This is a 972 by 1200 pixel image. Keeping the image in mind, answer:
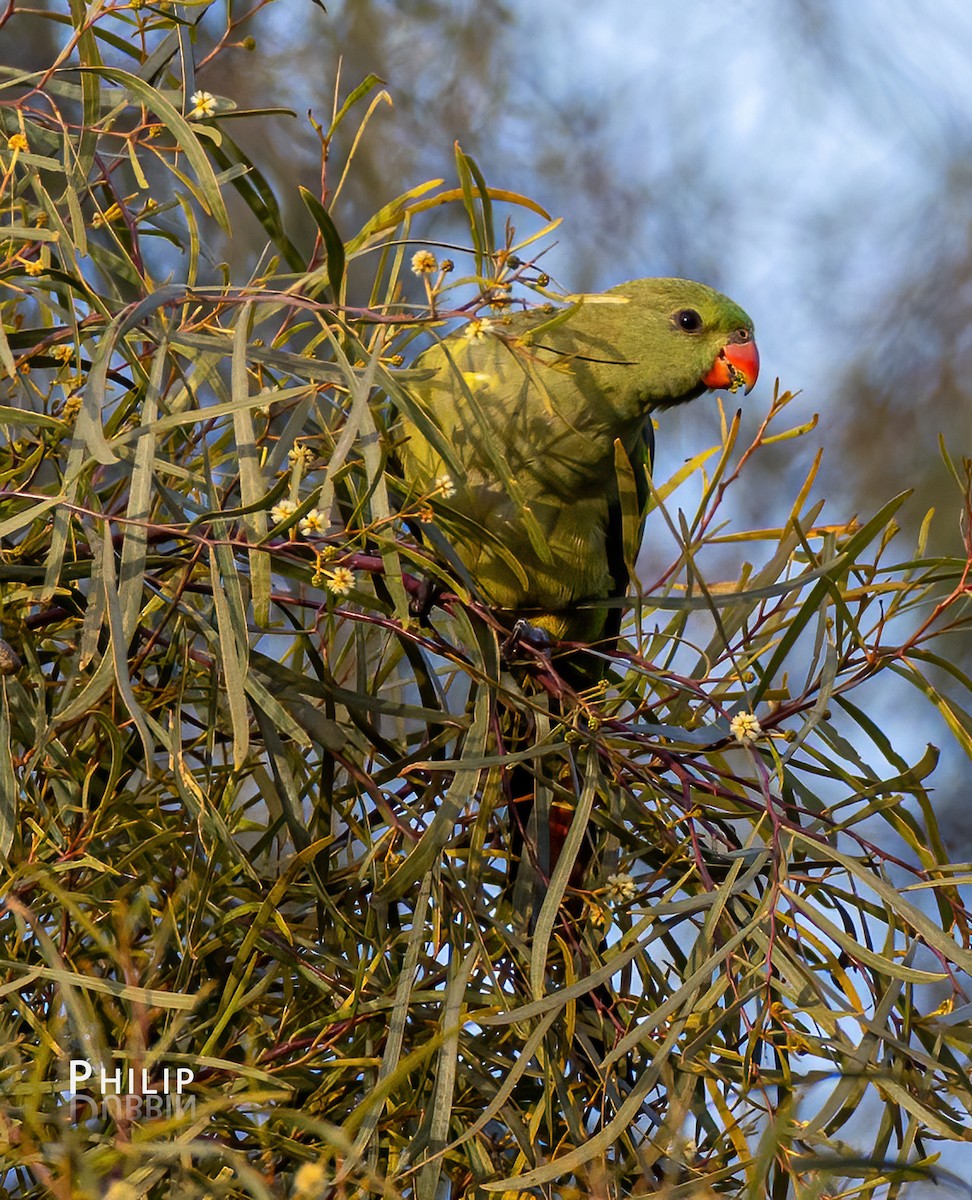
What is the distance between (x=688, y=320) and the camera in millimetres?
1660

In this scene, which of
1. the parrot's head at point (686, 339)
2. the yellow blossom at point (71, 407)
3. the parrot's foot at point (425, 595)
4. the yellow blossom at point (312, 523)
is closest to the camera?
the yellow blossom at point (312, 523)

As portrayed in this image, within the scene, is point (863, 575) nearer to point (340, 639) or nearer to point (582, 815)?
point (582, 815)

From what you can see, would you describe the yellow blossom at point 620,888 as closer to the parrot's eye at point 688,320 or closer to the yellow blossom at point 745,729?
the yellow blossom at point 745,729

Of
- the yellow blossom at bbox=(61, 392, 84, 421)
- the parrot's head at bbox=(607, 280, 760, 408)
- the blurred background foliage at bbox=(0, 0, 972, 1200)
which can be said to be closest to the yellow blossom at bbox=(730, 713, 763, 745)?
the blurred background foliage at bbox=(0, 0, 972, 1200)

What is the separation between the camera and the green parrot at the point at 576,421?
4.56 ft

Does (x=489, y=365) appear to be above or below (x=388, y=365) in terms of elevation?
above

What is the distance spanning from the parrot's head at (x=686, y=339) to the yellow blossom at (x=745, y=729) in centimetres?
80

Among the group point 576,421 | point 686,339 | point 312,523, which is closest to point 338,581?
point 312,523

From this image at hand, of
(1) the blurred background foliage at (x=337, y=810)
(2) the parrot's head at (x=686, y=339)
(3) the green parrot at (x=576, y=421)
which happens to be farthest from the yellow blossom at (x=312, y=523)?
(2) the parrot's head at (x=686, y=339)

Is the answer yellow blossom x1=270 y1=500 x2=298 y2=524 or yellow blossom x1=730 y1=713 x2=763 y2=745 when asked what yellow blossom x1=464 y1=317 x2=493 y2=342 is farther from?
yellow blossom x1=730 y1=713 x2=763 y2=745

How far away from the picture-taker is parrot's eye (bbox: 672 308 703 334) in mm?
1654

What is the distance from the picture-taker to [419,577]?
98cm

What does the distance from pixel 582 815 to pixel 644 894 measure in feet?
0.34

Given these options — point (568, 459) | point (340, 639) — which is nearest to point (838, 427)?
point (568, 459)
